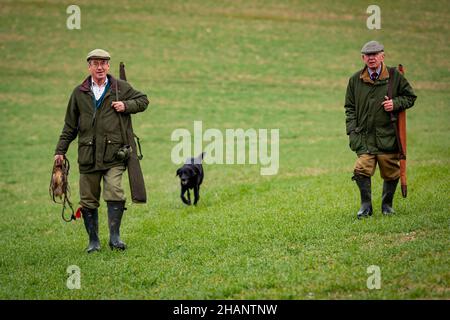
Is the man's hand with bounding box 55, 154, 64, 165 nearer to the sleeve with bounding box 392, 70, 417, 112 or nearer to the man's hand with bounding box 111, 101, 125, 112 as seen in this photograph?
the man's hand with bounding box 111, 101, 125, 112

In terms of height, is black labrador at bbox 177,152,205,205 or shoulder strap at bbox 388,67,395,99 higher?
shoulder strap at bbox 388,67,395,99

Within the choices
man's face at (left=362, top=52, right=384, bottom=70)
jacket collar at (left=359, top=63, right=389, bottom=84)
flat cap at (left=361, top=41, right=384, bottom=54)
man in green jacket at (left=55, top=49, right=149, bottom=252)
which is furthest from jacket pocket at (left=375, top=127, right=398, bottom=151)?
man in green jacket at (left=55, top=49, right=149, bottom=252)

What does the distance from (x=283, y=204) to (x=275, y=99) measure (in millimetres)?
24670

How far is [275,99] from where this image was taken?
36.6m

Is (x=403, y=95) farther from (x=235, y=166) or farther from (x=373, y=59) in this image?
(x=235, y=166)

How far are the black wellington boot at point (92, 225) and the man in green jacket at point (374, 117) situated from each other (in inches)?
156

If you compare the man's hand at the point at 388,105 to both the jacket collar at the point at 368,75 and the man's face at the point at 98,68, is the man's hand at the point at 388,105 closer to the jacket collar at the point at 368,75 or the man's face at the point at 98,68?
the jacket collar at the point at 368,75

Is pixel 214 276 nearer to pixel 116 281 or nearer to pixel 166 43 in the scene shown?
pixel 116 281

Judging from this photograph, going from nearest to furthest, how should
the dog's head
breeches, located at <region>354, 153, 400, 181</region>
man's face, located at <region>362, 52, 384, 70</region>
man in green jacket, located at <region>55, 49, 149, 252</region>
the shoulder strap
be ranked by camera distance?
man in green jacket, located at <region>55, 49, 149, 252</region> → man's face, located at <region>362, 52, 384, 70</region> → the shoulder strap → breeches, located at <region>354, 153, 400, 181</region> → the dog's head

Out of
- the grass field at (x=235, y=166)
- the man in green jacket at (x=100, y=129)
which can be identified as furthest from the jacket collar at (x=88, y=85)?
the grass field at (x=235, y=166)

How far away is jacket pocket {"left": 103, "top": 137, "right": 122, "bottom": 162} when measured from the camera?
9352mm

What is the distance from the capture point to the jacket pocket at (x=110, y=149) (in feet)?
30.7

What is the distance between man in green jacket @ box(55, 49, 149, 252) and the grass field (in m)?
0.87
